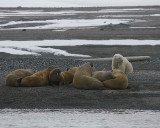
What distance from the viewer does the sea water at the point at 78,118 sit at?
9094 millimetres

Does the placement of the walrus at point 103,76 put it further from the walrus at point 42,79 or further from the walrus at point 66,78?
the walrus at point 42,79

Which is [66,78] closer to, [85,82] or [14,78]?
[85,82]

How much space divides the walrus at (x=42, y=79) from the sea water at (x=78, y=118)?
238 cm

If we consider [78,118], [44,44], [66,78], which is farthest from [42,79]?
[44,44]

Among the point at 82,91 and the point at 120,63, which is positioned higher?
the point at 120,63

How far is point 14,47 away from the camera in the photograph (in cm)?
2353

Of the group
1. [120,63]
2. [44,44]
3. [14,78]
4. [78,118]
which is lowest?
[78,118]

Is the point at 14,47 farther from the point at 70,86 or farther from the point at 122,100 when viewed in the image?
the point at 122,100

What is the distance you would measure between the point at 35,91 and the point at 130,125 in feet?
13.2

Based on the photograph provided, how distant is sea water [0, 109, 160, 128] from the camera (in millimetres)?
9094

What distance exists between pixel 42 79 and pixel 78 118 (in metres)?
3.66

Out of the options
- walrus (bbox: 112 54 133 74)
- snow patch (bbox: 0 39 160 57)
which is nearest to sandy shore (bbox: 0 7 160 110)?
walrus (bbox: 112 54 133 74)

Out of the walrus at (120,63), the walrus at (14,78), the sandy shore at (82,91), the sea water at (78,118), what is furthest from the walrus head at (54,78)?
the sea water at (78,118)

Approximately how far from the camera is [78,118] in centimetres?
974
